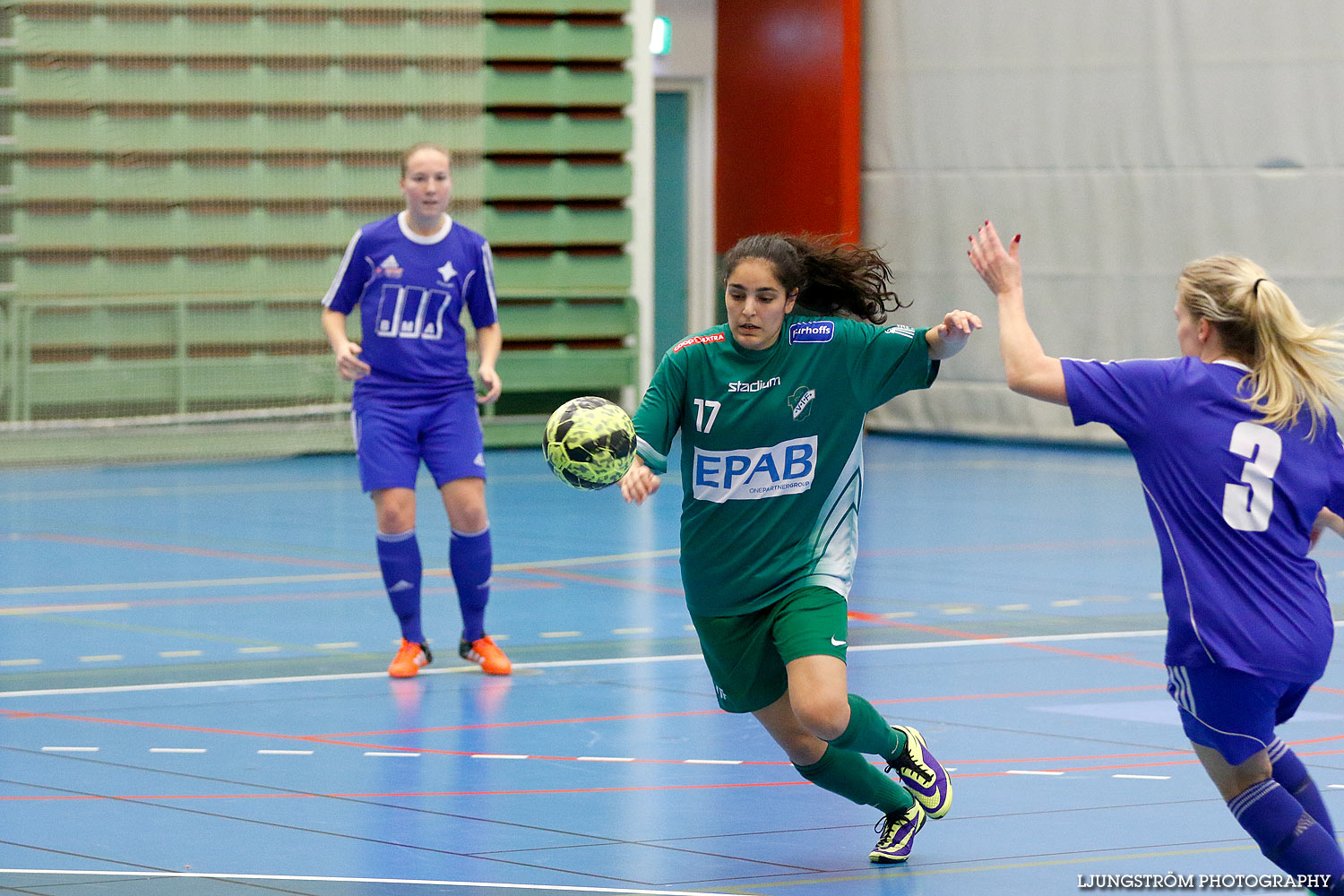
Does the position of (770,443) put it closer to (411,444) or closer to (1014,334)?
(1014,334)

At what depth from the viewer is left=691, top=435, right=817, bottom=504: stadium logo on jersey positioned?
5098 millimetres

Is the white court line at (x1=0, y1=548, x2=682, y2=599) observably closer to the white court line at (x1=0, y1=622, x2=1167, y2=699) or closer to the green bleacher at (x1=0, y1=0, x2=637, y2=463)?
the white court line at (x1=0, y1=622, x2=1167, y2=699)

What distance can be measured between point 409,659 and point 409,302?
4.48 ft

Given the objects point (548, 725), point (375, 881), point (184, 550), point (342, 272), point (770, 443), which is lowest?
point (375, 881)

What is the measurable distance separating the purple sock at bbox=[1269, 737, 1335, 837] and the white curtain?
12921 mm

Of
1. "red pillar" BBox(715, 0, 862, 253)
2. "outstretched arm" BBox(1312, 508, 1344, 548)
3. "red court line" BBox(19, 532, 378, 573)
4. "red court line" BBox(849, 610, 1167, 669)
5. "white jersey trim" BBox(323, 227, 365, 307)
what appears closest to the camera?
"outstretched arm" BBox(1312, 508, 1344, 548)

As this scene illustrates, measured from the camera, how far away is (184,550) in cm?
1159

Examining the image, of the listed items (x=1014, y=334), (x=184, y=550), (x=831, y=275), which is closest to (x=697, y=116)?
(x=184, y=550)

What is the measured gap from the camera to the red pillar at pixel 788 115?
777 inches

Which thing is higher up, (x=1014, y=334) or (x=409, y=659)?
(x=1014, y=334)

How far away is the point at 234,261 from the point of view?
664 inches

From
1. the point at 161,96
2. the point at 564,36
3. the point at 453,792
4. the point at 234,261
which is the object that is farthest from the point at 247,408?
the point at 453,792

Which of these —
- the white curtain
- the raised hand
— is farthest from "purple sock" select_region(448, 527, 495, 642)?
the white curtain

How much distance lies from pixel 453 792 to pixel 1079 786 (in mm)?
1770
